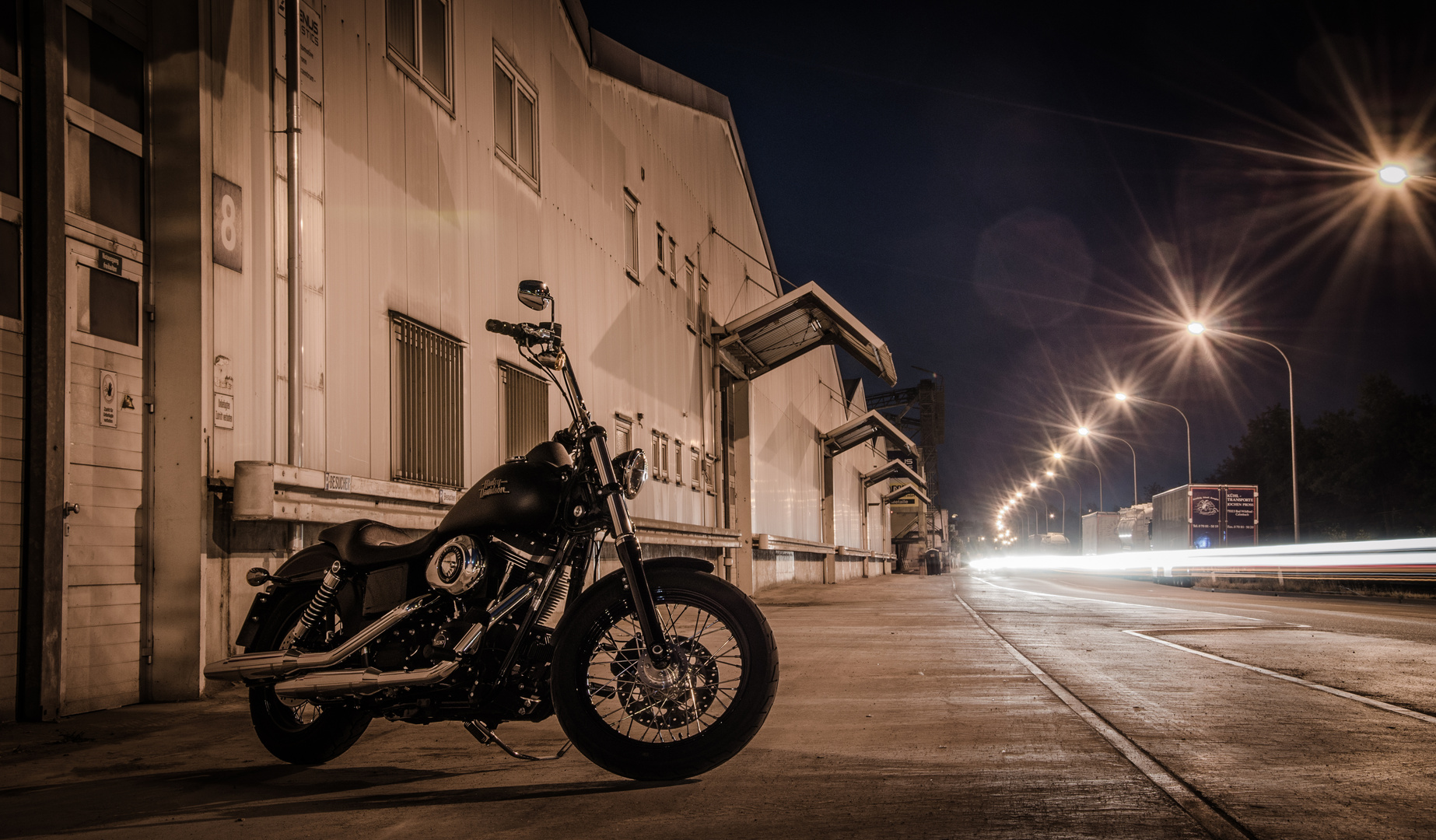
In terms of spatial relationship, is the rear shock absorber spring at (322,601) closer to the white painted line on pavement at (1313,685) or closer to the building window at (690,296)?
the white painted line on pavement at (1313,685)

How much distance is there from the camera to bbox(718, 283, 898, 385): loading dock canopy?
2305cm

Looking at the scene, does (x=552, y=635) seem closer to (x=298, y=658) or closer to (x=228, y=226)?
(x=298, y=658)

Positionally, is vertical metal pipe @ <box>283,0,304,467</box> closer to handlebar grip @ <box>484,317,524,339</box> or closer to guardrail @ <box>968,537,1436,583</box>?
handlebar grip @ <box>484,317,524,339</box>

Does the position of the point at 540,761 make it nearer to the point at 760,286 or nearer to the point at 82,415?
the point at 82,415

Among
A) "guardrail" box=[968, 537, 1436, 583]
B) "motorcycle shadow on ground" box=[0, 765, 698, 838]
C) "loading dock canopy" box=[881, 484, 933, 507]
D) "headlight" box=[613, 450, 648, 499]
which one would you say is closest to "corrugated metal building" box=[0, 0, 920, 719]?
"motorcycle shadow on ground" box=[0, 765, 698, 838]

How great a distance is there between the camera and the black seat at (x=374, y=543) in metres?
4.53

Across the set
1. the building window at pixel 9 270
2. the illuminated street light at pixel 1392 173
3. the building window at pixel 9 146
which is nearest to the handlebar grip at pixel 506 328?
the building window at pixel 9 270

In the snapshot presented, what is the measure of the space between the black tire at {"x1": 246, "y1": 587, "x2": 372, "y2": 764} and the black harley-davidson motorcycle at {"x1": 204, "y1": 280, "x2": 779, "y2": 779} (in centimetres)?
26

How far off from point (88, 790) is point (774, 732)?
3099 millimetres

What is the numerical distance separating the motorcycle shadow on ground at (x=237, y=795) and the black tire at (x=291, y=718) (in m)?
0.10

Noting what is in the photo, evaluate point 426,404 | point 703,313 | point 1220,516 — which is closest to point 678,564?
point 426,404

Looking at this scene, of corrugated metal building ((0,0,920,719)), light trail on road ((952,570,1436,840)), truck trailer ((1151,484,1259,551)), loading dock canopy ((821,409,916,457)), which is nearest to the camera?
light trail on road ((952,570,1436,840))

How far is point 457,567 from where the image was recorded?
14.2ft

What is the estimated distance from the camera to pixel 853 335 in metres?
24.4
